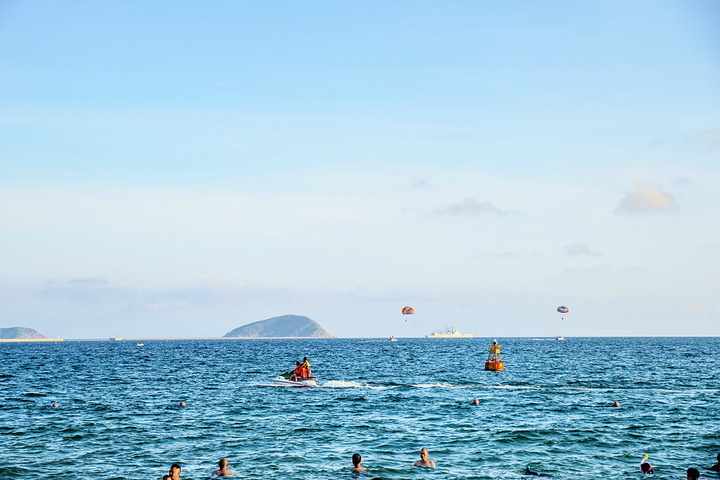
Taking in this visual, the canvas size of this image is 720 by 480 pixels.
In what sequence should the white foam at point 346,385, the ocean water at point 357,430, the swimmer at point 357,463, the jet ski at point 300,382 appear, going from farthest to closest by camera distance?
the white foam at point 346,385 → the jet ski at point 300,382 → the ocean water at point 357,430 → the swimmer at point 357,463

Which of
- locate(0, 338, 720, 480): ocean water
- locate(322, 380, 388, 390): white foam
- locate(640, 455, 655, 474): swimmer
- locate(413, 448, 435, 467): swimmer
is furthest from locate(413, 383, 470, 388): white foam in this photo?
locate(640, 455, 655, 474): swimmer

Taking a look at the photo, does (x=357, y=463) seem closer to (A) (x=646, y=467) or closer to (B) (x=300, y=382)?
(A) (x=646, y=467)

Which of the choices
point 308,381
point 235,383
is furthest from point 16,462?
point 235,383

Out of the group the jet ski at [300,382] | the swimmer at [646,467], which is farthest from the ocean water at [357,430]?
the jet ski at [300,382]

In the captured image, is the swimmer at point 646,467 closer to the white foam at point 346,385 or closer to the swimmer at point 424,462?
the swimmer at point 424,462

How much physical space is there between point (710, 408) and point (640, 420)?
893cm

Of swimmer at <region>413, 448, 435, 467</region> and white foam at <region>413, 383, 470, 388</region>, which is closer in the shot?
swimmer at <region>413, 448, 435, 467</region>

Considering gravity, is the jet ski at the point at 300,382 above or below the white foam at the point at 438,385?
above

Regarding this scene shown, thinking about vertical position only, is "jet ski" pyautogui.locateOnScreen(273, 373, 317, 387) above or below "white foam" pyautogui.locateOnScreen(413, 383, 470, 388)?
above

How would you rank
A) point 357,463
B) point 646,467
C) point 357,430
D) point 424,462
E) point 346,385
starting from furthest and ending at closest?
point 346,385 → point 357,430 → point 424,462 → point 357,463 → point 646,467

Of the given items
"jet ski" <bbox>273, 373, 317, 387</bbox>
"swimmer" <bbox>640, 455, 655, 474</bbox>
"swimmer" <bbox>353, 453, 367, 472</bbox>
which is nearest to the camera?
"swimmer" <bbox>640, 455, 655, 474</bbox>

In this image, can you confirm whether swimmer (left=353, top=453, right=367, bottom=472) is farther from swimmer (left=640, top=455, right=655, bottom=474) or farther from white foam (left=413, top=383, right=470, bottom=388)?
white foam (left=413, top=383, right=470, bottom=388)

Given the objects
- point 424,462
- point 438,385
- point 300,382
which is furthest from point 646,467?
point 300,382

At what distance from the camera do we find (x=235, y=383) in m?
64.1
